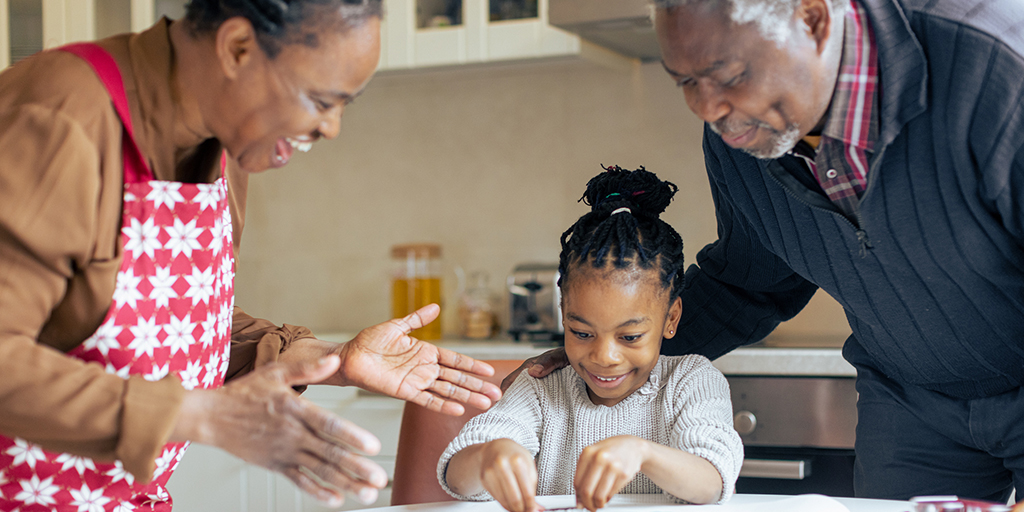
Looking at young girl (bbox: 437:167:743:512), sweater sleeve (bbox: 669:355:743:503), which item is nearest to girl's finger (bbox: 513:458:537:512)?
young girl (bbox: 437:167:743:512)

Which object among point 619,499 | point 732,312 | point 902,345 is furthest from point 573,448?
point 902,345

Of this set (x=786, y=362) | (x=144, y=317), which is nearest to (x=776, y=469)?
(x=786, y=362)

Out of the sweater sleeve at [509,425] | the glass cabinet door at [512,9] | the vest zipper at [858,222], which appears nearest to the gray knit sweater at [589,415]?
the sweater sleeve at [509,425]

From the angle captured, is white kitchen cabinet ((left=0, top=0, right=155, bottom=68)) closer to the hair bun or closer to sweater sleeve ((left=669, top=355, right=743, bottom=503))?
the hair bun

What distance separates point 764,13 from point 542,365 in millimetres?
618

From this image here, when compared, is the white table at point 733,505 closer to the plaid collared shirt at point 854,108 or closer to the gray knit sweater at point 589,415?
the gray knit sweater at point 589,415

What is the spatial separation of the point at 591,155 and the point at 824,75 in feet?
5.20

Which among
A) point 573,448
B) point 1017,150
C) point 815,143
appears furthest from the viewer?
point 573,448

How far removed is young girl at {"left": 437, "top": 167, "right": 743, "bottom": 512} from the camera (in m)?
1.09

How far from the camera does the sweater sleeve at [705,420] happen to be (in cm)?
103

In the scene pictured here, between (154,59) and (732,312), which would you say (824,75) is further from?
(154,59)

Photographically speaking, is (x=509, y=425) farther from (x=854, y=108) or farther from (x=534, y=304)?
(x=534, y=304)

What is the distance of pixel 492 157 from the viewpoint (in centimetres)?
258

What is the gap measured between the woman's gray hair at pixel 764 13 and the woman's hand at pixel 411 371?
523 millimetres
